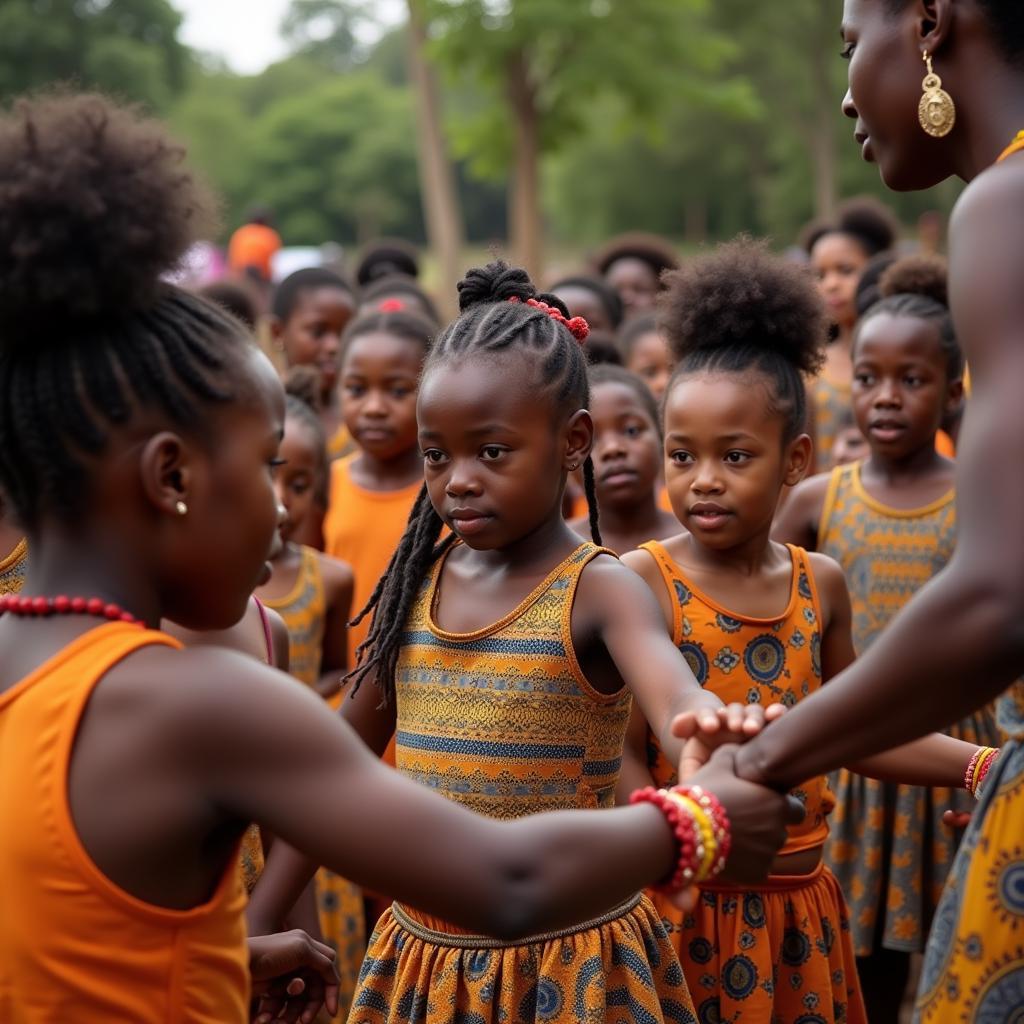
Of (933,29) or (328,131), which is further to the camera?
(328,131)

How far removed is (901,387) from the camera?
510 cm

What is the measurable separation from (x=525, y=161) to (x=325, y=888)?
1354 centimetres

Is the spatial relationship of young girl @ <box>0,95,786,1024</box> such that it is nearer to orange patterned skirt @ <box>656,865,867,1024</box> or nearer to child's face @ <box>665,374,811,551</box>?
orange patterned skirt @ <box>656,865,867,1024</box>

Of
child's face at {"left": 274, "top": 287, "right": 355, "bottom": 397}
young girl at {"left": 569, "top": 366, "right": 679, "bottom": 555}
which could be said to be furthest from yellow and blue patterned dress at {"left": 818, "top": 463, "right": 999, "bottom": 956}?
child's face at {"left": 274, "top": 287, "right": 355, "bottom": 397}

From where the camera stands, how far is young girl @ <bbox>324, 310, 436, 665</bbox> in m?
5.70

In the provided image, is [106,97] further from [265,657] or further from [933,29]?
[265,657]

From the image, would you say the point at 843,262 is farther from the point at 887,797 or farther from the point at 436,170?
the point at 436,170

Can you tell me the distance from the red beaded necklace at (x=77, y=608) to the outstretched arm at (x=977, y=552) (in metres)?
1.05

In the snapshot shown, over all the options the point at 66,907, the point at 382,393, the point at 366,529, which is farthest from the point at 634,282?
the point at 66,907

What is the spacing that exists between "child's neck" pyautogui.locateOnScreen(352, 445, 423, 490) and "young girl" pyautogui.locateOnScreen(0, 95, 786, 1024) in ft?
12.0

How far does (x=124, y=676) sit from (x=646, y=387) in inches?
145

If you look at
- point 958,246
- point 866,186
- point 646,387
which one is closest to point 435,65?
point 646,387

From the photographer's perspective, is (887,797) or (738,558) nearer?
(738,558)

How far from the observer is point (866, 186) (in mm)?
44219
